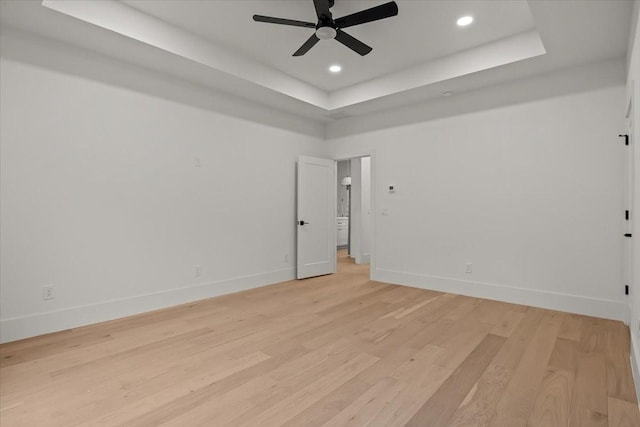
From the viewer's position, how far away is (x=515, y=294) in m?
4.09

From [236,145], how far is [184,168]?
0.89 m

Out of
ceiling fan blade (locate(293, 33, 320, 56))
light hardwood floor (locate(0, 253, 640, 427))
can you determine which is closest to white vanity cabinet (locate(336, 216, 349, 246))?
light hardwood floor (locate(0, 253, 640, 427))

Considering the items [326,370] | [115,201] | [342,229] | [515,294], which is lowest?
[326,370]

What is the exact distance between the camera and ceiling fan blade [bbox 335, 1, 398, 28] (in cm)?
263

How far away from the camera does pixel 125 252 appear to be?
3621 mm

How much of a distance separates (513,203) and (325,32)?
3.06m

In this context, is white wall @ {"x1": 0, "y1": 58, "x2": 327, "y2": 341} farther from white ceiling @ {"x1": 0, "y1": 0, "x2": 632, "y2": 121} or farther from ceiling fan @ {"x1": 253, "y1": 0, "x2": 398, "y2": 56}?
ceiling fan @ {"x1": 253, "y1": 0, "x2": 398, "y2": 56}

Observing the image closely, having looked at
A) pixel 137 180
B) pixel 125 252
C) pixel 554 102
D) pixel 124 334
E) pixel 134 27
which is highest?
pixel 134 27

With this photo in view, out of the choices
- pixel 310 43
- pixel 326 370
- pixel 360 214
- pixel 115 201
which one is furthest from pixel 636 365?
pixel 360 214

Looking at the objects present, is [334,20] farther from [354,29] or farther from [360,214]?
[360,214]

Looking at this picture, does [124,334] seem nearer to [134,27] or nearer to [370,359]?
[370,359]

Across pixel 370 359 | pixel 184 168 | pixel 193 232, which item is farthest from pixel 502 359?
pixel 184 168

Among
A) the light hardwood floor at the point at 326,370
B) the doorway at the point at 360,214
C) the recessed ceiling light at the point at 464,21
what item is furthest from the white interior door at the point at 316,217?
the recessed ceiling light at the point at 464,21

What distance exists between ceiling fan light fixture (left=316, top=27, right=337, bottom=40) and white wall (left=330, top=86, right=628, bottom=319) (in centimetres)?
247
